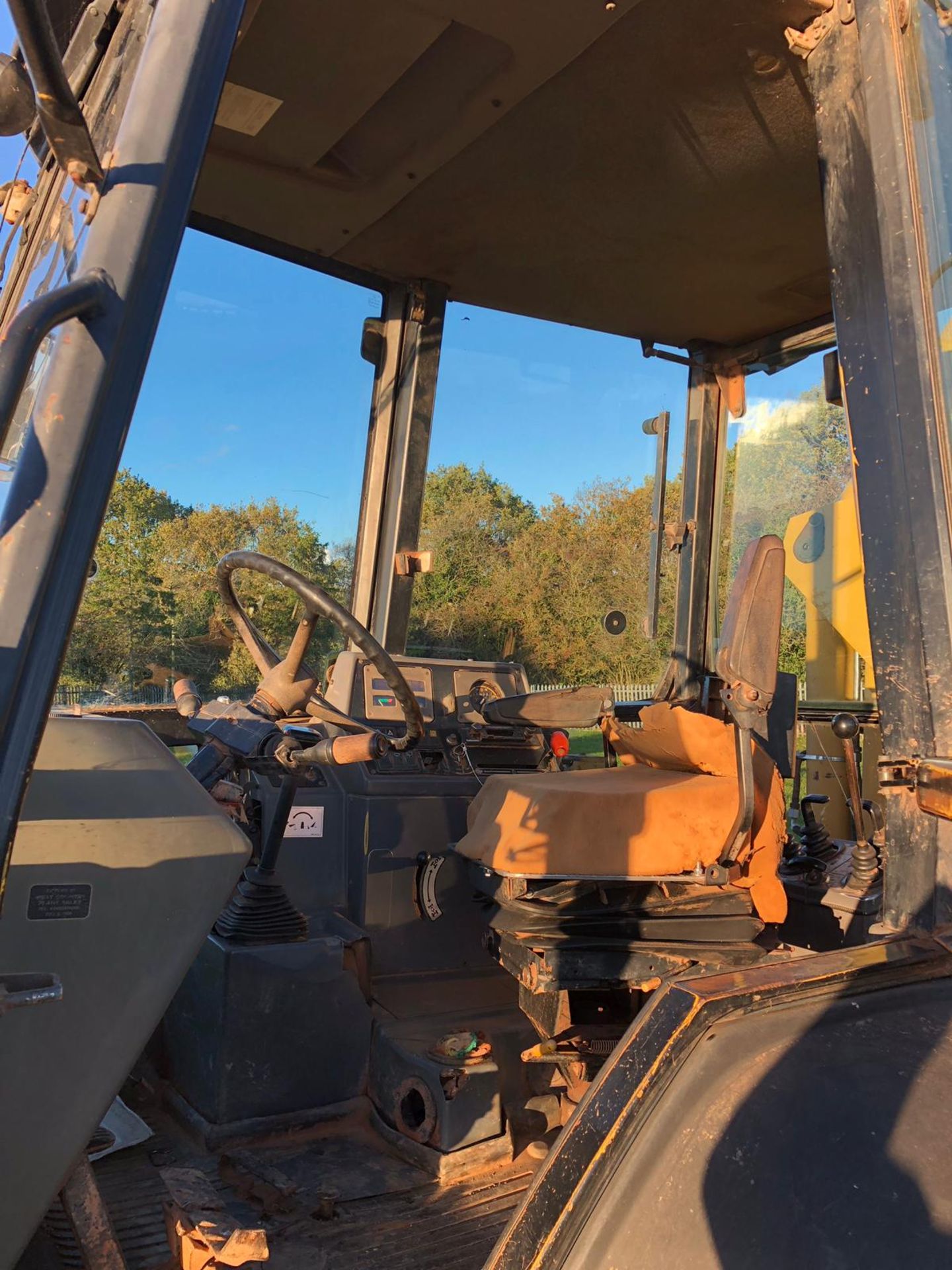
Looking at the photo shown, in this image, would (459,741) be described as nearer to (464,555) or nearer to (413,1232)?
(464,555)

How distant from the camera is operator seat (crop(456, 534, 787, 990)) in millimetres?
1992

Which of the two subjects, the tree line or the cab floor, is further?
the tree line

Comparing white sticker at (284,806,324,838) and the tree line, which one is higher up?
the tree line

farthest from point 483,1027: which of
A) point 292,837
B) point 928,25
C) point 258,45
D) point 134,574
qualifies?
point 258,45

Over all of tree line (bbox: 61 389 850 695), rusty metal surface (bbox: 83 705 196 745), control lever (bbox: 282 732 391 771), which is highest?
tree line (bbox: 61 389 850 695)

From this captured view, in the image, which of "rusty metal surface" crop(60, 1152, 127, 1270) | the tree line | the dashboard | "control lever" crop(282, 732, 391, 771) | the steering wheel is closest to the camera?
"rusty metal surface" crop(60, 1152, 127, 1270)

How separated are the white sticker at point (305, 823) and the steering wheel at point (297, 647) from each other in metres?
0.74

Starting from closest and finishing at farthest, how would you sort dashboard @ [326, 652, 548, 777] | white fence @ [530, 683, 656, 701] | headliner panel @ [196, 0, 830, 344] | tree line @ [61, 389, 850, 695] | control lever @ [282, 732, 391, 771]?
control lever @ [282, 732, 391, 771], headliner panel @ [196, 0, 830, 344], tree line @ [61, 389, 850, 695], dashboard @ [326, 652, 548, 777], white fence @ [530, 683, 656, 701]

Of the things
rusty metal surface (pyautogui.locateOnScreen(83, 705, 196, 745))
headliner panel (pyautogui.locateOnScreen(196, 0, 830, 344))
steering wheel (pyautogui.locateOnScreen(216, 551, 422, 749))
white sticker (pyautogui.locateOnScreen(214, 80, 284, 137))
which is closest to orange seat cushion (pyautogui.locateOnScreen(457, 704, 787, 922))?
steering wheel (pyautogui.locateOnScreen(216, 551, 422, 749))

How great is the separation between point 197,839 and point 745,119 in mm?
2149

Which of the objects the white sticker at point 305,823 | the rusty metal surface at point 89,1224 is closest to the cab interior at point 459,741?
the white sticker at point 305,823

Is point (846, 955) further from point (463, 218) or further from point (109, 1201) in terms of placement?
point (463, 218)

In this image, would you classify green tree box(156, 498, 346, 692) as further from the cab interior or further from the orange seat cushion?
the orange seat cushion

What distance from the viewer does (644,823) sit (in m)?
2.00
